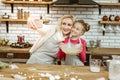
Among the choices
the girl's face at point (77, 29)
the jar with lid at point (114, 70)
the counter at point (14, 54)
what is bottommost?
the counter at point (14, 54)

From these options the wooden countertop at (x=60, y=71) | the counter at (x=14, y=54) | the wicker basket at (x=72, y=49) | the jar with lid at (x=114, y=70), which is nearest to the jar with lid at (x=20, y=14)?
the counter at (x=14, y=54)

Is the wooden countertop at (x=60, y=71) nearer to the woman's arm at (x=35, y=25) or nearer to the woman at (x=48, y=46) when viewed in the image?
the woman at (x=48, y=46)

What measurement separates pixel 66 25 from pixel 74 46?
1.17 ft

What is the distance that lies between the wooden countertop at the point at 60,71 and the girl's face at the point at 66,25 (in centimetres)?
41

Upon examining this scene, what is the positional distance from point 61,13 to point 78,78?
2940 mm

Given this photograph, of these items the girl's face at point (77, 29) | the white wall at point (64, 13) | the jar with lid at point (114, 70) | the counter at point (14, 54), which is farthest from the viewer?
the white wall at point (64, 13)

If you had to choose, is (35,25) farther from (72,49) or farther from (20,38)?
(20,38)

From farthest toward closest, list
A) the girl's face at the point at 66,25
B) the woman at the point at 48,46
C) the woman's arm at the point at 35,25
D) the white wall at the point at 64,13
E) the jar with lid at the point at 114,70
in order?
the white wall at the point at 64,13
the woman's arm at the point at 35,25
the woman at the point at 48,46
the girl's face at the point at 66,25
the jar with lid at the point at 114,70

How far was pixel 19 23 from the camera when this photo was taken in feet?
17.4

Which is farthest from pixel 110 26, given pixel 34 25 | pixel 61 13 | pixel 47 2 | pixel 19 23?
pixel 34 25

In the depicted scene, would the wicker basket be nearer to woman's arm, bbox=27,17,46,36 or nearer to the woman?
the woman

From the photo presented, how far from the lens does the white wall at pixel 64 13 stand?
5215 millimetres

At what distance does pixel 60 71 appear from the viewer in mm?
2646

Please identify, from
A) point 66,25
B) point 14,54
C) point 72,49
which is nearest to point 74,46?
point 72,49
